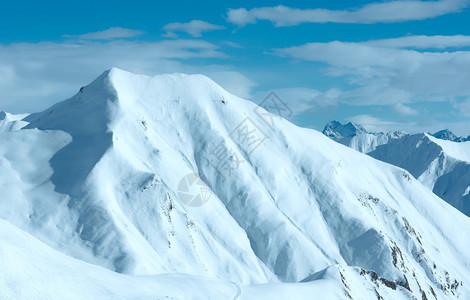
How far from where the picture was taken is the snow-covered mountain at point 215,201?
252ft

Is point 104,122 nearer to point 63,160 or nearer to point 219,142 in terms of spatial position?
point 63,160

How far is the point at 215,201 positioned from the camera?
104562mm

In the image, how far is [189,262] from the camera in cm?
8475

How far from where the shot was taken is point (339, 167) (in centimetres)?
12744

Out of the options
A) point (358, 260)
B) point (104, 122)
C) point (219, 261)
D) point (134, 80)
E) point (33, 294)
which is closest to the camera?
point (33, 294)

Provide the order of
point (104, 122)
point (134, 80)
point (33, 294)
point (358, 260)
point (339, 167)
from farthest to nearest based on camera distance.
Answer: point (339, 167) < point (134, 80) < point (358, 260) < point (104, 122) < point (33, 294)

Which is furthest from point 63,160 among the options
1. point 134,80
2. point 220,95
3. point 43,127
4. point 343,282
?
point 343,282

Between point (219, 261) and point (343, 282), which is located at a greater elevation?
point (343, 282)

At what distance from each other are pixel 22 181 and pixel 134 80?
3954 centimetres

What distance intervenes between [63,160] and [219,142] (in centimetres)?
3245

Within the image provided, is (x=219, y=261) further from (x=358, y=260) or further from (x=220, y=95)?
(x=220, y=95)

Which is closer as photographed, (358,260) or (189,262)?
(189,262)

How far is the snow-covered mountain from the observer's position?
76.9 meters

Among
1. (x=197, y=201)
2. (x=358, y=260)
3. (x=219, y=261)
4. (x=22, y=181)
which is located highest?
(x=22, y=181)
